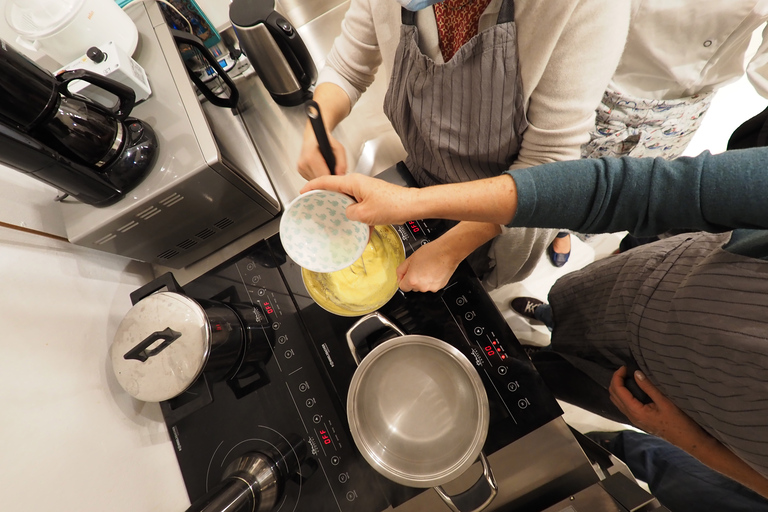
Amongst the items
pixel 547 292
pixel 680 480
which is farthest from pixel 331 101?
pixel 680 480

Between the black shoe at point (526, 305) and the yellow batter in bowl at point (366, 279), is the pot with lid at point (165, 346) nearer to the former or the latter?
the yellow batter in bowl at point (366, 279)

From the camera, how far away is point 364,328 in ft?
2.24

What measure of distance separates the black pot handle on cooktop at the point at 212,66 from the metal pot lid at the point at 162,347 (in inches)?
21.1

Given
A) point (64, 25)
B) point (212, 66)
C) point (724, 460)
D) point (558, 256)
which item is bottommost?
point (558, 256)

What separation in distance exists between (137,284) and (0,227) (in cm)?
30

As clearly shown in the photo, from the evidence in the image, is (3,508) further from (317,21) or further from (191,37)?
(317,21)

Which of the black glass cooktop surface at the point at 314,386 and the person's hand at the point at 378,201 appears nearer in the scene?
the person's hand at the point at 378,201

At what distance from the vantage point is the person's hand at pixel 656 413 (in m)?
0.64

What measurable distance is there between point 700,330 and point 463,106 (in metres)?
0.55

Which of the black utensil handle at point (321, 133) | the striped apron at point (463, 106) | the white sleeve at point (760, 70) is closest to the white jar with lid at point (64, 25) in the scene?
the black utensil handle at point (321, 133)

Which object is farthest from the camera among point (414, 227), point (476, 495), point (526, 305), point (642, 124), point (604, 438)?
point (526, 305)

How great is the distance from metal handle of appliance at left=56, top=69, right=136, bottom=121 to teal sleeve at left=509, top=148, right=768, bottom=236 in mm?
732

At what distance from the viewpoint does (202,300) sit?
2.52ft

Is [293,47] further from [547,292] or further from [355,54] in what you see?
[547,292]
